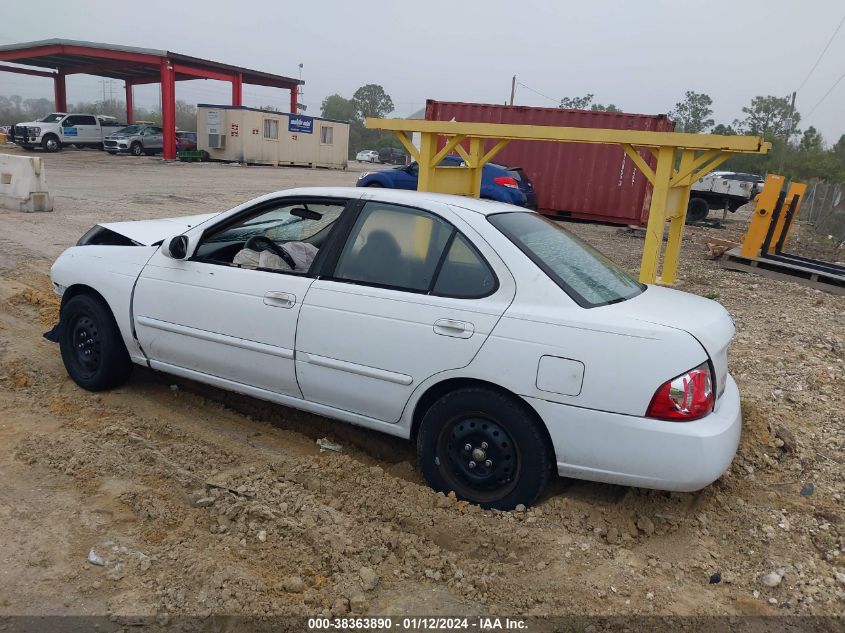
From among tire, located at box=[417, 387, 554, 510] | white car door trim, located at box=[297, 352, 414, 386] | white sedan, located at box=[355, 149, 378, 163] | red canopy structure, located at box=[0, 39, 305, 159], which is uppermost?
red canopy structure, located at box=[0, 39, 305, 159]

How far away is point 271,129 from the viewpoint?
3488 cm

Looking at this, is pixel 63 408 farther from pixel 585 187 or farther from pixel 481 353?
pixel 585 187

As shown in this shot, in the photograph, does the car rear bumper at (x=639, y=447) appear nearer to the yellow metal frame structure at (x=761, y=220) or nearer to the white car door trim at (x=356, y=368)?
the white car door trim at (x=356, y=368)

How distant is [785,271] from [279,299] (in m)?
10.6

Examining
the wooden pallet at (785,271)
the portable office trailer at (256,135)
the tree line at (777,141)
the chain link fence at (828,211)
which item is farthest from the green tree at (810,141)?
the wooden pallet at (785,271)

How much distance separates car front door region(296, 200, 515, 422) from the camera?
3475mm

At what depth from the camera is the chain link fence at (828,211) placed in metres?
20.7

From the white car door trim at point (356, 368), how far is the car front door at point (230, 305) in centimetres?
13

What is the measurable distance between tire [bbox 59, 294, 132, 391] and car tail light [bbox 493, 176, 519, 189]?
1088 cm

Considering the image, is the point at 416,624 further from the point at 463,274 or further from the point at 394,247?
the point at 394,247

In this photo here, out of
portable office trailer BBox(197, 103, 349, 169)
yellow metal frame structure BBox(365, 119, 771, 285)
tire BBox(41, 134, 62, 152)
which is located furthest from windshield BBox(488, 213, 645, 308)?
tire BBox(41, 134, 62, 152)

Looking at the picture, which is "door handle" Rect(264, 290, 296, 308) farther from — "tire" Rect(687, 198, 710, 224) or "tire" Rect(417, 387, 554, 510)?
"tire" Rect(687, 198, 710, 224)

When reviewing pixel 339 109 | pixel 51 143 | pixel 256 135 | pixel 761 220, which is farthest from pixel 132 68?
pixel 339 109

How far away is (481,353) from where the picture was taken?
11.1ft
